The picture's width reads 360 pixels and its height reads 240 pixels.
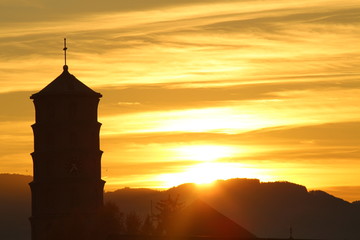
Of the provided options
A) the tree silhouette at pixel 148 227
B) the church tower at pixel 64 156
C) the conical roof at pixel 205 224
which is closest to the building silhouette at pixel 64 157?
the church tower at pixel 64 156

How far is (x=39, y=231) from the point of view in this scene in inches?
7126

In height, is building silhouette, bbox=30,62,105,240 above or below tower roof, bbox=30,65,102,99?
below

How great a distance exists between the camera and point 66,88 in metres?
183

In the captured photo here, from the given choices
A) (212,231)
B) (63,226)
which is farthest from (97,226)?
(212,231)

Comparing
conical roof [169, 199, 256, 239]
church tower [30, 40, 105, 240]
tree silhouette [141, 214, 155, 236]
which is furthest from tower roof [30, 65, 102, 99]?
conical roof [169, 199, 256, 239]

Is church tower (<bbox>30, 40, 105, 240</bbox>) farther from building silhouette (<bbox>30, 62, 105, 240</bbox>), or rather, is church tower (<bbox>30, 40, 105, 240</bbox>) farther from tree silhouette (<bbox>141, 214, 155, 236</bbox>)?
tree silhouette (<bbox>141, 214, 155, 236</bbox>)

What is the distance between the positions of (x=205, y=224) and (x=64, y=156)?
22284 mm

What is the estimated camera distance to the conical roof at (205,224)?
167m

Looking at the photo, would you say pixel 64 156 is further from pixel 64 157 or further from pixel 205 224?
pixel 205 224

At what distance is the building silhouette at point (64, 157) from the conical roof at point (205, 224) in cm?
1480

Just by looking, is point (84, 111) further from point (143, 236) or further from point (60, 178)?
point (143, 236)

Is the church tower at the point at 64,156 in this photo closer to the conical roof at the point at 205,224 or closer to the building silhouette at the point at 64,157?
the building silhouette at the point at 64,157

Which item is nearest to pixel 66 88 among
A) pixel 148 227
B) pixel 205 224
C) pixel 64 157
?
pixel 64 157

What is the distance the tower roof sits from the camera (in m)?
182
